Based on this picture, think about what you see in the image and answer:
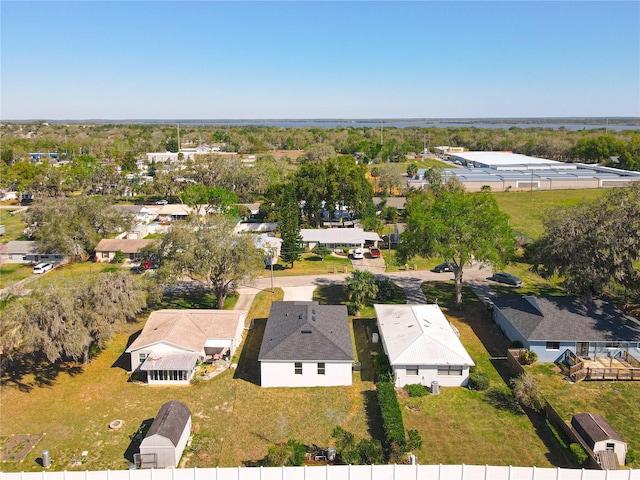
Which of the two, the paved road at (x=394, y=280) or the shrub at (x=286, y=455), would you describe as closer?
the shrub at (x=286, y=455)

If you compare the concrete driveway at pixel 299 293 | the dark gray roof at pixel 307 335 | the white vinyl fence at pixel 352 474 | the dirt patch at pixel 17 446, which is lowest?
the dirt patch at pixel 17 446

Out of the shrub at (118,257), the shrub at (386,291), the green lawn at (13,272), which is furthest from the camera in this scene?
the shrub at (118,257)

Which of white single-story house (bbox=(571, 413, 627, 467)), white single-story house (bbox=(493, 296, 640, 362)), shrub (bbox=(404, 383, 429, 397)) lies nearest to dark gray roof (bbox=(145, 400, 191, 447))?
shrub (bbox=(404, 383, 429, 397))

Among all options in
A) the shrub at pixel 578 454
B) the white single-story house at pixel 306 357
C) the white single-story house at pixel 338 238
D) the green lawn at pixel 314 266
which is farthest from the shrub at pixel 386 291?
the shrub at pixel 578 454

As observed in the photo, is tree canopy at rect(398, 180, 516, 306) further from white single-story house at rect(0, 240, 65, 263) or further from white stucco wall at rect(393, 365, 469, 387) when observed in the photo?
white single-story house at rect(0, 240, 65, 263)

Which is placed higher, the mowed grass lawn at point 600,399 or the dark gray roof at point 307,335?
the dark gray roof at point 307,335

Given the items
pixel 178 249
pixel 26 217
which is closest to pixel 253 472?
pixel 178 249

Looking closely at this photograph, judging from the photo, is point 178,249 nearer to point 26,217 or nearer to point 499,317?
point 499,317

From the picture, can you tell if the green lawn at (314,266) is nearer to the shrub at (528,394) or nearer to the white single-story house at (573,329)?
the white single-story house at (573,329)
